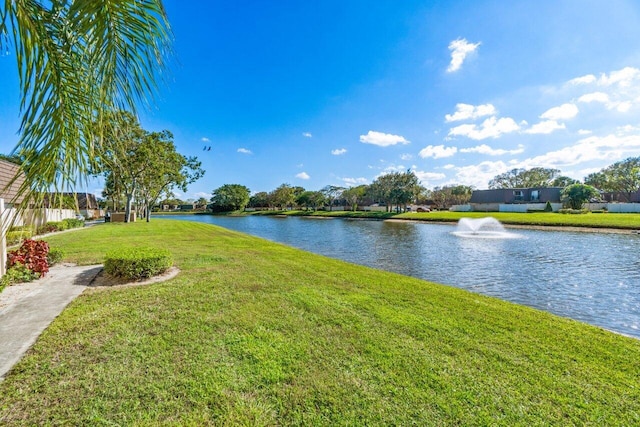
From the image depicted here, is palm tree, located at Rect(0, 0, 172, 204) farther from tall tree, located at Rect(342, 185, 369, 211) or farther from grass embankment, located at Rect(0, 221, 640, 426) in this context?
tall tree, located at Rect(342, 185, 369, 211)

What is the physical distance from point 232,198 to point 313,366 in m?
83.1

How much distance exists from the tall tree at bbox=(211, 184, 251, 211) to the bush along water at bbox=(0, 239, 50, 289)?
254 feet

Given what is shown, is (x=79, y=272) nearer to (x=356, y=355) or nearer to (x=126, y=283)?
(x=126, y=283)

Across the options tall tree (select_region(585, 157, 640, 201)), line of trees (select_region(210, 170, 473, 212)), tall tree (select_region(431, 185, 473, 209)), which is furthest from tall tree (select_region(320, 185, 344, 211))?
tall tree (select_region(585, 157, 640, 201))

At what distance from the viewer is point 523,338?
152 inches

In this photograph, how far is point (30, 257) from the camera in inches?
239

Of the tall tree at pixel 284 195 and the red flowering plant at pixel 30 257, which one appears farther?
the tall tree at pixel 284 195

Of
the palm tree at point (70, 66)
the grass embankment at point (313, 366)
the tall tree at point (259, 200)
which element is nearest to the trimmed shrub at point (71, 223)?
the grass embankment at point (313, 366)

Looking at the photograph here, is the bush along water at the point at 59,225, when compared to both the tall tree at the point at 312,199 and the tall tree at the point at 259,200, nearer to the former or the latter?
the tall tree at the point at 312,199

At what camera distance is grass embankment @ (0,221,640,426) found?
2.33 metres

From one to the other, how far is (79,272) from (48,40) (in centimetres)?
676

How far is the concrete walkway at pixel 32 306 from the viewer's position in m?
3.21

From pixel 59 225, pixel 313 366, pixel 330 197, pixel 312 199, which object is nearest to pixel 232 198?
pixel 312 199

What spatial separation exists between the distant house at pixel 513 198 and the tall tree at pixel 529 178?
17469mm
